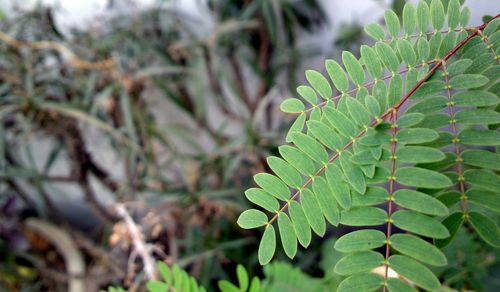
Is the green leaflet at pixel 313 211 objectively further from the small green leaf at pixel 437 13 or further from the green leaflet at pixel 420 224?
the small green leaf at pixel 437 13

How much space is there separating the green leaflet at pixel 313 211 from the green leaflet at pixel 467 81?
18 cm

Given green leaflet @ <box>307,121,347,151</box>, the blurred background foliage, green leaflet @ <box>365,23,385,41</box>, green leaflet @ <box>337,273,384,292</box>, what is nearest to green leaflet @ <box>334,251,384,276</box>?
green leaflet @ <box>337,273,384,292</box>

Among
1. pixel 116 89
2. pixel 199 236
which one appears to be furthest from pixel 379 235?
pixel 116 89

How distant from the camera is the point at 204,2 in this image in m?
1.68

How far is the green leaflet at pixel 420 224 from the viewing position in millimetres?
408

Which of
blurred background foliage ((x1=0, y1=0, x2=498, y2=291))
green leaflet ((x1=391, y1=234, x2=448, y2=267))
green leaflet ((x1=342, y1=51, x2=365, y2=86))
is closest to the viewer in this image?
green leaflet ((x1=391, y1=234, x2=448, y2=267))

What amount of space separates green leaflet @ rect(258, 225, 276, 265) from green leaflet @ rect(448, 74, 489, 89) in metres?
0.23

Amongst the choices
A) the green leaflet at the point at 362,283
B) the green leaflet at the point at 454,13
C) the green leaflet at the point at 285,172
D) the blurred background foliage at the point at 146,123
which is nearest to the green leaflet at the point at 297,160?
the green leaflet at the point at 285,172

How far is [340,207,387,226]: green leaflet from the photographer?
45cm

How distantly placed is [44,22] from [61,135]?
1.10 feet

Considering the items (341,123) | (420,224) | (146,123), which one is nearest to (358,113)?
(341,123)

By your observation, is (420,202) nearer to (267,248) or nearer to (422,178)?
(422,178)

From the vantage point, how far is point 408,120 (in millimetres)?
437

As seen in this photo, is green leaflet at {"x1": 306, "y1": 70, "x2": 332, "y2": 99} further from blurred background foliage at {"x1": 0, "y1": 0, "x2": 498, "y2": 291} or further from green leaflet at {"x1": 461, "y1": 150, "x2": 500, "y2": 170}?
blurred background foliage at {"x1": 0, "y1": 0, "x2": 498, "y2": 291}
